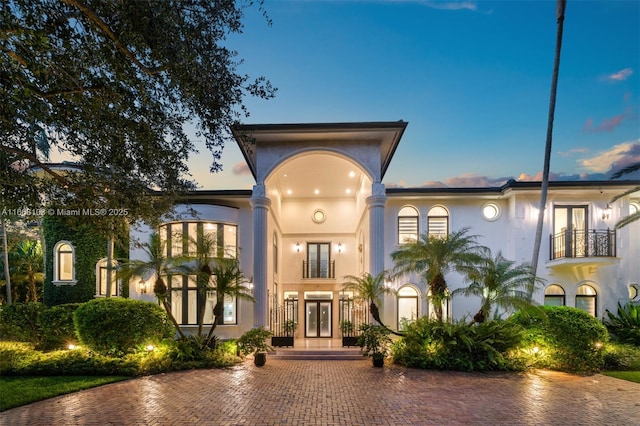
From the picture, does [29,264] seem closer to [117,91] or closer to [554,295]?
[117,91]

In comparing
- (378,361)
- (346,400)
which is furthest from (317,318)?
(346,400)

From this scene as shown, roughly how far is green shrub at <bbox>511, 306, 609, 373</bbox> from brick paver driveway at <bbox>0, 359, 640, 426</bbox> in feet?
2.20

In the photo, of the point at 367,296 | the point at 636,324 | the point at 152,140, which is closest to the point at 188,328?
the point at 367,296

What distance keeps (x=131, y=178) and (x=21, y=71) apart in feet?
10.2

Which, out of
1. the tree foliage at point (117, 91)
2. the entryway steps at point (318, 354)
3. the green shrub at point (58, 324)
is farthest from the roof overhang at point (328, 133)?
the green shrub at point (58, 324)

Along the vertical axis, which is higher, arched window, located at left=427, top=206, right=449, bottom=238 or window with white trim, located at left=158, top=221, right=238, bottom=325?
arched window, located at left=427, top=206, right=449, bottom=238

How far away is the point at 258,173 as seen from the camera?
589 inches

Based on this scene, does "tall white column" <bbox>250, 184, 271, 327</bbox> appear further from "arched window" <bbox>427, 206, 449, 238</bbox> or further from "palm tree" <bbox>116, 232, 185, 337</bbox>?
→ "arched window" <bbox>427, 206, 449, 238</bbox>

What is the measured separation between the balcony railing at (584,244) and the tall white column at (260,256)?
1289 centimetres

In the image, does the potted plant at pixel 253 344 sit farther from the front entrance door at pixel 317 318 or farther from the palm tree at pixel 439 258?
the front entrance door at pixel 317 318

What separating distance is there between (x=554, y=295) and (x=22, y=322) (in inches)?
883

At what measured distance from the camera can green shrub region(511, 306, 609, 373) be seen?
1062 centimetres

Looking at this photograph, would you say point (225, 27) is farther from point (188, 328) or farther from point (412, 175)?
point (412, 175)

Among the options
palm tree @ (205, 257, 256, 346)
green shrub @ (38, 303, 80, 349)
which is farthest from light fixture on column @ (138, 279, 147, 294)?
palm tree @ (205, 257, 256, 346)
